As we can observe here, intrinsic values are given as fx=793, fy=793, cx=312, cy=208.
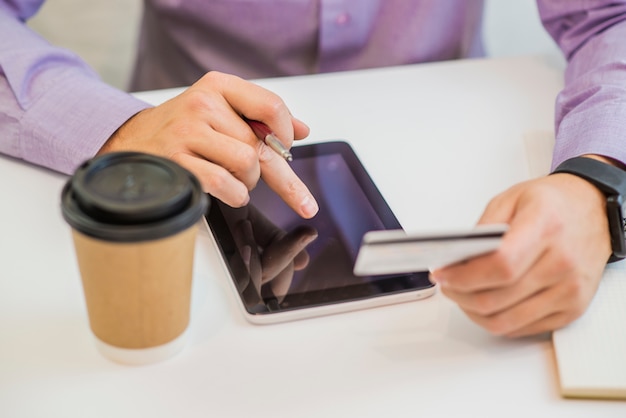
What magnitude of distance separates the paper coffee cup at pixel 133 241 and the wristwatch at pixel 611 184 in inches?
17.2

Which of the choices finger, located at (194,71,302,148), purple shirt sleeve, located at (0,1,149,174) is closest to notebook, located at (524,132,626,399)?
finger, located at (194,71,302,148)

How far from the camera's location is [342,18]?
1.28m

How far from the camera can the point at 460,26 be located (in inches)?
54.7

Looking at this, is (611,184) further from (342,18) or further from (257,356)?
(342,18)

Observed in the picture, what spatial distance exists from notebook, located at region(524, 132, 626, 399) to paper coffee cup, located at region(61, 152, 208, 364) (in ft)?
1.13

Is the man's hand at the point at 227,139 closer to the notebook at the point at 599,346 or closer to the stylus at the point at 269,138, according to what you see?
the stylus at the point at 269,138

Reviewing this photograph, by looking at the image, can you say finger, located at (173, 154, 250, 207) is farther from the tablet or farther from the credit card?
the credit card

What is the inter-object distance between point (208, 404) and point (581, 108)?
0.63m

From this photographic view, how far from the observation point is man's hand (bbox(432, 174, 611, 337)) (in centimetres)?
67

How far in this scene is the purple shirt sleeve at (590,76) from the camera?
3.07 feet

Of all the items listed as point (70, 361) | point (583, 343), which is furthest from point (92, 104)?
point (583, 343)

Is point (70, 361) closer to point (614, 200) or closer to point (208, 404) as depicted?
point (208, 404)

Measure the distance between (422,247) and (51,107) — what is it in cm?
59

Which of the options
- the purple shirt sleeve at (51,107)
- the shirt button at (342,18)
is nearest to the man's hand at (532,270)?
the purple shirt sleeve at (51,107)
